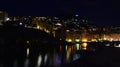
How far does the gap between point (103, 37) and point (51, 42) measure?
3912 cm

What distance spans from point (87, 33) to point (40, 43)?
3967 centimetres

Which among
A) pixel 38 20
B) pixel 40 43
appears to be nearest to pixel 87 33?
pixel 38 20

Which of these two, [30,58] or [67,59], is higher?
[30,58]

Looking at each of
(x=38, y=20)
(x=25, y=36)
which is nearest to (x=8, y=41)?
(x=25, y=36)

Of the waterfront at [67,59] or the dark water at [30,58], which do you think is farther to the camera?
the dark water at [30,58]

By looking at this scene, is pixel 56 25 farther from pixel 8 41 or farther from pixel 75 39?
pixel 8 41

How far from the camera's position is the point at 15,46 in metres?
30.6

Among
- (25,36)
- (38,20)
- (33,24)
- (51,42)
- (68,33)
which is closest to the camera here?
(25,36)

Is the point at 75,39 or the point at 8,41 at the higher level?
the point at 8,41

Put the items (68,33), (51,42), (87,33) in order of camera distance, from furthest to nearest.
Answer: (87,33) → (68,33) → (51,42)

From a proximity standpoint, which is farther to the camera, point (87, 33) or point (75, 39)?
point (87, 33)

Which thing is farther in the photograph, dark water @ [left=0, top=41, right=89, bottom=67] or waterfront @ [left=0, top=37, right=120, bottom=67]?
dark water @ [left=0, top=41, right=89, bottom=67]

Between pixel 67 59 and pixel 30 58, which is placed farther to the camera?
pixel 30 58

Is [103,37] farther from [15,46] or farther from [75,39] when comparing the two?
[15,46]
